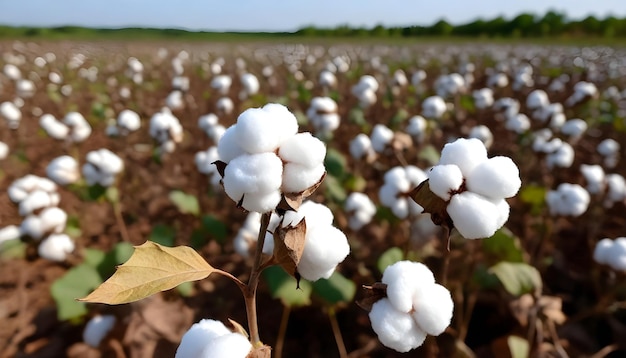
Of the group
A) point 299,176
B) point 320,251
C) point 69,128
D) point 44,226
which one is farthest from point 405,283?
point 69,128

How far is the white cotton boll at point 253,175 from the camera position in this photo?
1.83ft

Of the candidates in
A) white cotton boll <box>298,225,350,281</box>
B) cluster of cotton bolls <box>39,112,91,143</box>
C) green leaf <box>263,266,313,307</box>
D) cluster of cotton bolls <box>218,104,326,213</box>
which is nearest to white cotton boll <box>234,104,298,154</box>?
cluster of cotton bolls <box>218,104,326,213</box>

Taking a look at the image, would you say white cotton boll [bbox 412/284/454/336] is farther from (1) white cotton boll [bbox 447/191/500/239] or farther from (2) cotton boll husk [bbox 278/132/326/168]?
(2) cotton boll husk [bbox 278/132/326/168]

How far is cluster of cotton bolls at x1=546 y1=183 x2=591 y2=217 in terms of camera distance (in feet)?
6.72

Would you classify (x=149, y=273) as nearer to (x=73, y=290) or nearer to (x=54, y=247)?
(x=73, y=290)

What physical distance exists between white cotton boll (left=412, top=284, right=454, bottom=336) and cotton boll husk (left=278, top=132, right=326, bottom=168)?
10.9 inches

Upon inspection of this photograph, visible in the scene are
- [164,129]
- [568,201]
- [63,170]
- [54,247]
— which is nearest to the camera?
[54,247]

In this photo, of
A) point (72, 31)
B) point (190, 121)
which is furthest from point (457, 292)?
point (72, 31)

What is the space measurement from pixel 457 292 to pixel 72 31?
55677 millimetres

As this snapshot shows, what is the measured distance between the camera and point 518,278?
158 cm

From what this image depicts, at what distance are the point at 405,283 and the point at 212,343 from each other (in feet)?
0.94

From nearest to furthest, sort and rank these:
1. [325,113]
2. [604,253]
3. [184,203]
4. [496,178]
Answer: [496,178] → [604,253] → [184,203] → [325,113]

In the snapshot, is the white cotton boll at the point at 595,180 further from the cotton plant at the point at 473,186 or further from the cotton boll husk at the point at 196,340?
the cotton boll husk at the point at 196,340

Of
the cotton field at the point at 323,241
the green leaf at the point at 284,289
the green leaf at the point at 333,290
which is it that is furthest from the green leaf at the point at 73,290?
the green leaf at the point at 333,290
